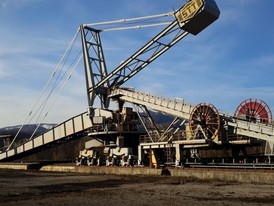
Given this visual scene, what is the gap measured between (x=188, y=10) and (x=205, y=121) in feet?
33.4

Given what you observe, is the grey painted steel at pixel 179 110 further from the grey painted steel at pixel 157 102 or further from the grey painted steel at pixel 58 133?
the grey painted steel at pixel 58 133

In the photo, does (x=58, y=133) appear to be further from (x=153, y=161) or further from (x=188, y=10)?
(x=188, y=10)

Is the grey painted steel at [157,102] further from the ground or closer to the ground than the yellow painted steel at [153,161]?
further from the ground

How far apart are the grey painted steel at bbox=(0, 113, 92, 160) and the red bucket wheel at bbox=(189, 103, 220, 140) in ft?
46.9

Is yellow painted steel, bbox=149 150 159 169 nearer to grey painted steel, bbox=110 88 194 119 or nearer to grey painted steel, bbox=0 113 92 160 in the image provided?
grey painted steel, bbox=110 88 194 119

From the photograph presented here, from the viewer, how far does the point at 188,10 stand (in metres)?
34.4

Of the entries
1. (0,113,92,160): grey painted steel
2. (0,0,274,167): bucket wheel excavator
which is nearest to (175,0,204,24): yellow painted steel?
(0,0,274,167): bucket wheel excavator

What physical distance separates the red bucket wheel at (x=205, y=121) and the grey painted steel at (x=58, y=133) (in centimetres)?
1429

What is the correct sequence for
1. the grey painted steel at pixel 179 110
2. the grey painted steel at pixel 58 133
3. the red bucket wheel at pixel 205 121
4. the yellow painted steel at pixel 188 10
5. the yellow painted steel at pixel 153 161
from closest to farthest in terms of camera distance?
the grey painted steel at pixel 179 110 < the red bucket wheel at pixel 205 121 < the yellow painted steel at pixel 188 10 < the yellow painted steel at pixel 153 161 < the grey painted steel at pixel 58 133

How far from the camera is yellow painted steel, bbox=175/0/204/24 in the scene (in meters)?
33.2

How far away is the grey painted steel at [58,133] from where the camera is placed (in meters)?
44.0

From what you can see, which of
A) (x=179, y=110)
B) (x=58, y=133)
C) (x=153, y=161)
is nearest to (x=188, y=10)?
(x=179, y=110)

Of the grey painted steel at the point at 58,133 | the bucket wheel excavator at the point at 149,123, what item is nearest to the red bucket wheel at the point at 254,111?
the bucket wheel excavator at the point at 149,123

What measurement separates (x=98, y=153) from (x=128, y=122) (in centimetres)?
465
